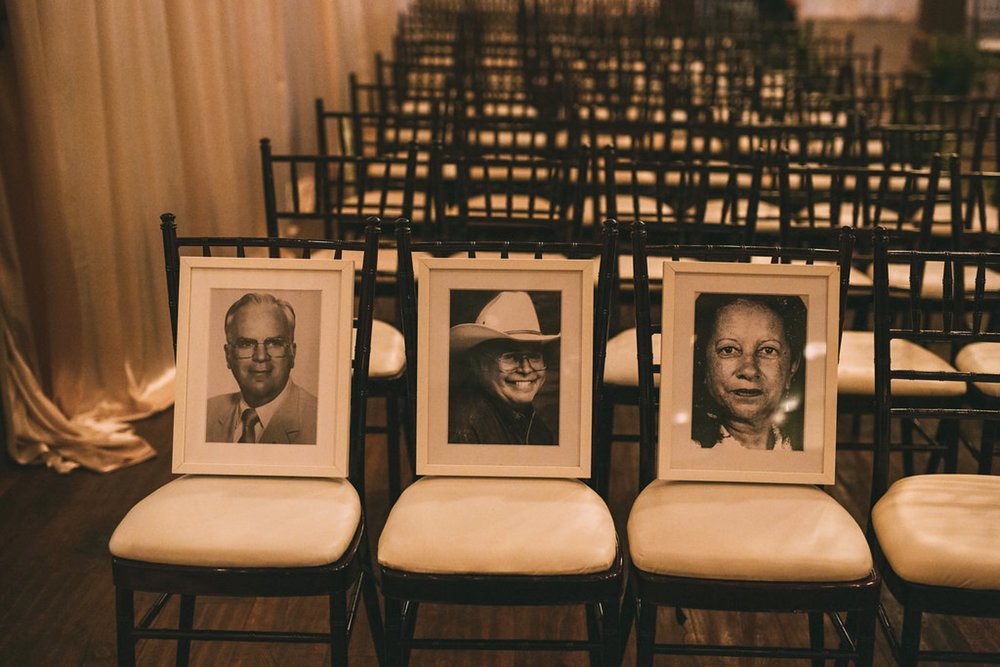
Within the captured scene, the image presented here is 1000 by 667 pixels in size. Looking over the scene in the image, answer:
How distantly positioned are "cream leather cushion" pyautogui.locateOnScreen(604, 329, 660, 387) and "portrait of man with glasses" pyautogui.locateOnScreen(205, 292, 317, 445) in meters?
0.71

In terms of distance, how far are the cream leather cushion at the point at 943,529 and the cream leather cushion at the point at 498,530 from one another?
0.48 meters

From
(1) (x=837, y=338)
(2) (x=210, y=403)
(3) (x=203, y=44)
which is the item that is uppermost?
(3) (x=203, y=44)

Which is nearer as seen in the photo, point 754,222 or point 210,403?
point 210,403

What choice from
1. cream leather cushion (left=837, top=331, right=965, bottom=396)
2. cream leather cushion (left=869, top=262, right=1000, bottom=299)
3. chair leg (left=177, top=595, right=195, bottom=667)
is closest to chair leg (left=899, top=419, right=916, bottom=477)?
cream leather cushion (left=837, top=331, right=965, bottom=396)

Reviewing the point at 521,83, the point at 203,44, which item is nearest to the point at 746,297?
the point at 203,44

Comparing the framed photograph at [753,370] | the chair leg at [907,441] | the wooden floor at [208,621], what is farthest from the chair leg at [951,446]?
the framed photograph at [753,370]

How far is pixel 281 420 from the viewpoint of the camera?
169 cm

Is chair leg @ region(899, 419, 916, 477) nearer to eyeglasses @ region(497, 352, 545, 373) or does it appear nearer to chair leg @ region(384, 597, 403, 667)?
eyeglasses @ region(497, 352, 545, 373)

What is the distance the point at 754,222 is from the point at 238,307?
5.48ft

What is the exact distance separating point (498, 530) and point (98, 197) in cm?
203

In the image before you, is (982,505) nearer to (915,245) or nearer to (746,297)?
(746,297)

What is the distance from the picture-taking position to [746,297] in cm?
168

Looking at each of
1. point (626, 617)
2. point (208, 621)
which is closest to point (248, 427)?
point (208, 621)

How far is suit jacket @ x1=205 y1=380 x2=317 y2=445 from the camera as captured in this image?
1.69 meters
